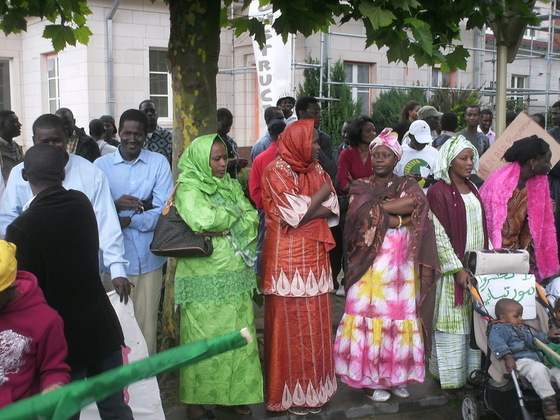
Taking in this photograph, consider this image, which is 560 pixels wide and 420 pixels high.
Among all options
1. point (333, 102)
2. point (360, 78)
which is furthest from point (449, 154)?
point (360, 78)

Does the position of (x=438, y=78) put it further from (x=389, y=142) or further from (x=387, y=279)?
(x=387, y=279)

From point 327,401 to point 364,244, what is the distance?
1190mm

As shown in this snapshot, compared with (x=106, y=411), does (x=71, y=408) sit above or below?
above

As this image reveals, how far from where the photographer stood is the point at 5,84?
1712 cm

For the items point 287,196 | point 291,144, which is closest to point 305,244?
point 287,196

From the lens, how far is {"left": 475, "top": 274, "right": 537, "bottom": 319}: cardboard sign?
4770 mm

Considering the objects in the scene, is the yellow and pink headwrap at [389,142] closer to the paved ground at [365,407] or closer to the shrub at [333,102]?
the paved ground at [365,407]

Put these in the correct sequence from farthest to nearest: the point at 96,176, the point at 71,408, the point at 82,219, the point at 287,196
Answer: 1. the point at 287,196
2. the point at 96,176
3. the point at 82,219
4. the point at 71,408

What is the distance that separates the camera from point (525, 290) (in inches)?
189

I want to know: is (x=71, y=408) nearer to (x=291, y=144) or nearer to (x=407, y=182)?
(x=291, y=144)

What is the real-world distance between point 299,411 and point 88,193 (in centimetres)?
213

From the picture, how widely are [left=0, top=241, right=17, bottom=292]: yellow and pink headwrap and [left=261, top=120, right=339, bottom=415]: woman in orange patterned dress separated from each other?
2.20 metres

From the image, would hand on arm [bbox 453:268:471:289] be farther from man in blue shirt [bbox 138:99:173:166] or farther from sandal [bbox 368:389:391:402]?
man in blue shirt [bbox 138:99:173:166]

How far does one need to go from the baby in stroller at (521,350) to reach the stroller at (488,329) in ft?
0.27
